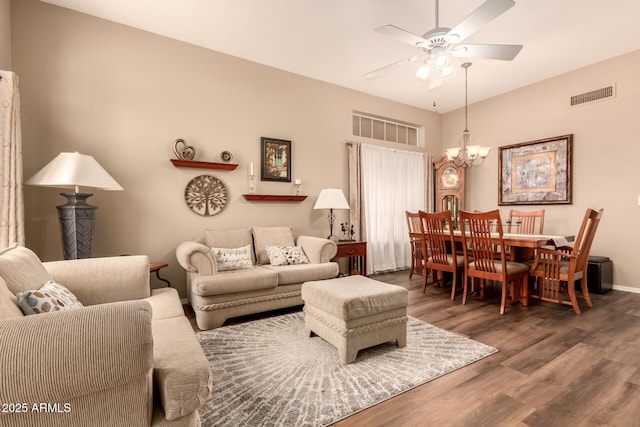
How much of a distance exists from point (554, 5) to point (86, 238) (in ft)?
15.5

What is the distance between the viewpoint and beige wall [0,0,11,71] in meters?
2.50

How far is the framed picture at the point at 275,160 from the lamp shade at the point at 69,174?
6.18 feet

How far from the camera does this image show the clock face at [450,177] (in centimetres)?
550

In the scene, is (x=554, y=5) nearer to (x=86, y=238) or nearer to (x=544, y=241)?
(x=544, y=241)

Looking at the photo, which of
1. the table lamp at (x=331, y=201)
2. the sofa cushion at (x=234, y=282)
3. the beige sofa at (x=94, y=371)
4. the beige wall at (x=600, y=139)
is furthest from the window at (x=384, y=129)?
the beige sofa at (x=94, y=371)

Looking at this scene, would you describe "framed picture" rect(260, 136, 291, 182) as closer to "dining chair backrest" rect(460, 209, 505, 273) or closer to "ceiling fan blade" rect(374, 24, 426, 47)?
"ceiling fan blade" rect(374, 24, 426, 47)

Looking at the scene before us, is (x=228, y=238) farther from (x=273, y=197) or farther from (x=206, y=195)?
(x=273, y=197)

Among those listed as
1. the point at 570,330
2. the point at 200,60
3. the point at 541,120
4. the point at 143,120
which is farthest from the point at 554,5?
the point at 143,120

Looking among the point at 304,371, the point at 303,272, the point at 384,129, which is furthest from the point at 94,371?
the point at 384,129

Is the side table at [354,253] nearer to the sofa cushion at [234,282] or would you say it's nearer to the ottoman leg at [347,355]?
the sofa cushion at [234,282]

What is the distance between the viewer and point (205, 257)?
2.76m

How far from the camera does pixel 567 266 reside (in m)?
3.02

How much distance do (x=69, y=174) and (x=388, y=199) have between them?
168 inches

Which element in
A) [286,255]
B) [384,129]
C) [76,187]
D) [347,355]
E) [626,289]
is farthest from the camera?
[384,129]
